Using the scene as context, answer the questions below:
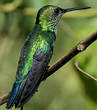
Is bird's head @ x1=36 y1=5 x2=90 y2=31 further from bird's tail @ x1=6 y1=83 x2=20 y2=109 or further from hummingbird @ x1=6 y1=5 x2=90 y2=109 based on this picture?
bird's tail @ x1=6 y1=83 x2=20 y2=109

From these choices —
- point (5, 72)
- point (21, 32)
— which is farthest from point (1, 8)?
point (5, 72)

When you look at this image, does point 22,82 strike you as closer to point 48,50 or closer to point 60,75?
point 48,50

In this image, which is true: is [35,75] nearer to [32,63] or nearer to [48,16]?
[32,63]

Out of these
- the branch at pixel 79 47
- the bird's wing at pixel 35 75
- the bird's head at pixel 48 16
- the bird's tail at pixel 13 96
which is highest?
the branch at pixel 79 47

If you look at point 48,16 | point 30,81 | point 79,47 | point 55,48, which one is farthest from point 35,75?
point 55,48

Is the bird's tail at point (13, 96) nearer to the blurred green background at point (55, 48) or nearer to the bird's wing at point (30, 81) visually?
the bird's wing at point (30, 81)

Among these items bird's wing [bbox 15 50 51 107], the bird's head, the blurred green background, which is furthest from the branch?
the blurred green background

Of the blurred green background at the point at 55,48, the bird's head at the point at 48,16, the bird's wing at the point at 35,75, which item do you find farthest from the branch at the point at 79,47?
the blurred green background at the point at 55,48

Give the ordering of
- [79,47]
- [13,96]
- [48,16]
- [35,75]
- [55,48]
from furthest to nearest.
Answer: [55,48]
[48,16]
[35,75]
[13,96]
[79,47]
